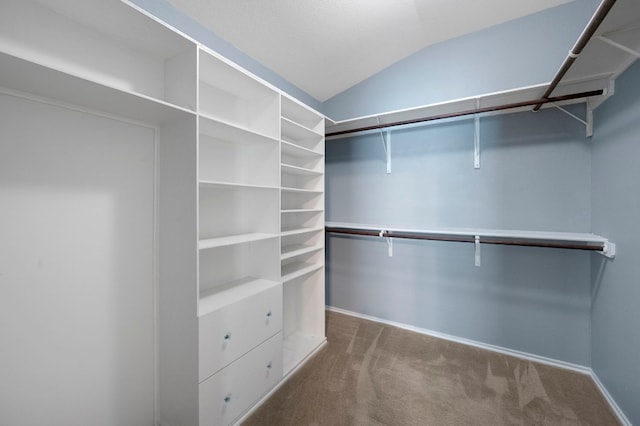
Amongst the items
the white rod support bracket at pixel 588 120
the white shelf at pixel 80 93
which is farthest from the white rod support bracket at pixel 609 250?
the white shelf at pixel 80 93

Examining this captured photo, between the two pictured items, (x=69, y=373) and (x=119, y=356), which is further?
(x=119, y=356)

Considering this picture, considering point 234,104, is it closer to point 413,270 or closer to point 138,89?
point 138,89

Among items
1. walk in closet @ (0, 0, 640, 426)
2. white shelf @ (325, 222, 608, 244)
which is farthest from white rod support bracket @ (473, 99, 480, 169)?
white shelf @ (325, 222, 608, 244)

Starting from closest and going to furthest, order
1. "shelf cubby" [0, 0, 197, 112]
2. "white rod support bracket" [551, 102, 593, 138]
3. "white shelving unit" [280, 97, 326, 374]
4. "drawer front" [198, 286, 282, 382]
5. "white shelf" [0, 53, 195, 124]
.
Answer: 1. "white shelf" [0, 53, 195, 124]
2. "shelf cubby" [0, 0, 197, 112]
3. "drawer front" [198, 286, 282, 382]
4. "white rod support bracket" [551, 102, 593, 138]
5. "white shelving unit" [280, 97, 326, 374]

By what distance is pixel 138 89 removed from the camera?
1.36 meters

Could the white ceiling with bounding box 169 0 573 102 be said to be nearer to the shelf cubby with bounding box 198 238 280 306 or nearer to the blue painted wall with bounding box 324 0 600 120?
the blue painted wall with bounding box 324 0 600 120

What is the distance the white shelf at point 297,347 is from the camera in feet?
6.68

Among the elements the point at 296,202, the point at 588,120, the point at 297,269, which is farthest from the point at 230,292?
the point at 588,120

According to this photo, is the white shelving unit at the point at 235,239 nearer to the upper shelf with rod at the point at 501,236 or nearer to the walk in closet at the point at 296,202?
the walk in closet at the point at 296,202

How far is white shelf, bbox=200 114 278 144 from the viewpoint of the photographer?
4.61 feet

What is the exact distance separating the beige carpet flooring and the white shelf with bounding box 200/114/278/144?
1801 mm

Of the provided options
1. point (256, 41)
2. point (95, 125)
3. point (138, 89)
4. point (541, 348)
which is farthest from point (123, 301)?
point (541, 348)

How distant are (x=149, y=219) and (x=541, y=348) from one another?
3111mm

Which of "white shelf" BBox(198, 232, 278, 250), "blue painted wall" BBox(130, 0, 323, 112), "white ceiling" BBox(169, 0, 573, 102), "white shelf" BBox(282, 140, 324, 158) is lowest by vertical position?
"white shelf" BBox(198, 232, 278, 250)
